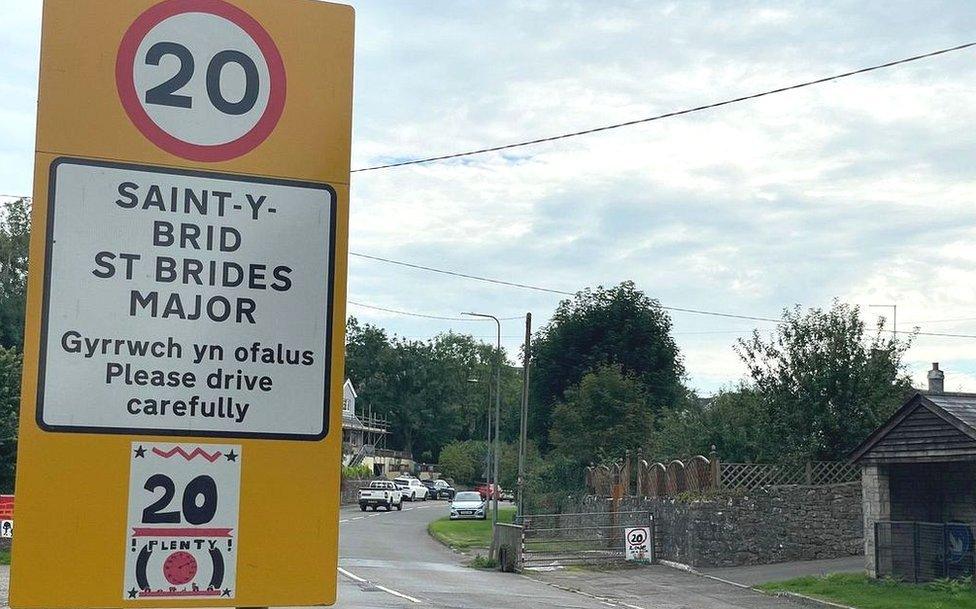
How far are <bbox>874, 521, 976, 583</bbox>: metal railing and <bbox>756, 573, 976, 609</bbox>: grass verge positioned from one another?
1.56ft

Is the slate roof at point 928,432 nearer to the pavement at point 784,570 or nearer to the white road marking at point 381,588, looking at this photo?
the pavement at point 784,570

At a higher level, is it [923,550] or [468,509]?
[923,550]

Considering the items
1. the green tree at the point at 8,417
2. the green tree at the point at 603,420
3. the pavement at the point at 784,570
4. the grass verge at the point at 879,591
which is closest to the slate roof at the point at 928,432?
the grass verge at the point at 879,591

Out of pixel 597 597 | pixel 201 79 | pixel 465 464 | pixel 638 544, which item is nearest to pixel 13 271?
pixel 465 464

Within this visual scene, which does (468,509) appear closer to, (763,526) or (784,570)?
(763,526)

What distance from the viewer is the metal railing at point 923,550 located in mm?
21656

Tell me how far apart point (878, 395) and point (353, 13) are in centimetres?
3171

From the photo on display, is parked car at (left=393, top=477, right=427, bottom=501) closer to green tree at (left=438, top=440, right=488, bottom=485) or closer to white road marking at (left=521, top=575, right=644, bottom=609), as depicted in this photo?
green tree at (left=438, top=440, right=488, bottom=485)

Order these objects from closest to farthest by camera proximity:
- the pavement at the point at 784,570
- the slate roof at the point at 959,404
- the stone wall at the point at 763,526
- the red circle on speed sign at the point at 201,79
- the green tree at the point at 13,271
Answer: the red circle on speed sign at the point at 201,79 → the slate roof at the point at 959,404 → the pavement at the point at 784,570 → the stone wall at the point at 763,526 → the green tree at the point at 13,271

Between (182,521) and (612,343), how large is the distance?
61.3m

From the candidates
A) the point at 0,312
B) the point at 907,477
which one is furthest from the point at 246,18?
the point at 0,312

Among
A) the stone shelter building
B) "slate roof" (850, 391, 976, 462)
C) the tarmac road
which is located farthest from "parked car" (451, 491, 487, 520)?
"slate roof" (850, 391, 976, 462)

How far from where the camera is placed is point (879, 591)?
21656 mm

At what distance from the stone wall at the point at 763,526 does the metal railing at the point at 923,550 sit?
201 inches
